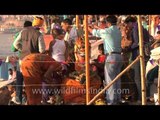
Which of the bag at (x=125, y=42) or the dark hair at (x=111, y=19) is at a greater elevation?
the dark hair at (x=111, y=19)

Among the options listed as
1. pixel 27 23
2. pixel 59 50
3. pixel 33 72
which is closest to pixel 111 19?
pixel 59 50

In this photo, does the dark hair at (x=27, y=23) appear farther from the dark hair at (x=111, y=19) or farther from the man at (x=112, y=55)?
the dark hair at (x=111, y=19)

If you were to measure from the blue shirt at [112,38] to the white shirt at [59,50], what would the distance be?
0.66m

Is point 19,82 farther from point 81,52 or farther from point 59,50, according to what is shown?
point 81,52

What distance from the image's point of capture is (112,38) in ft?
33.2

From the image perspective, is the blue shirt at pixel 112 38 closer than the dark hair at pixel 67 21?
No

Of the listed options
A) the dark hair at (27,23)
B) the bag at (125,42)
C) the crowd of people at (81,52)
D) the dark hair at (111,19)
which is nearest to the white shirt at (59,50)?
the crowd of people at (81,52)

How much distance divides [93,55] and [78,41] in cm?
37

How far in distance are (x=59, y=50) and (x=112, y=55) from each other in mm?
960

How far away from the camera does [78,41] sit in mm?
10102

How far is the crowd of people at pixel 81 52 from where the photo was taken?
10.1 m

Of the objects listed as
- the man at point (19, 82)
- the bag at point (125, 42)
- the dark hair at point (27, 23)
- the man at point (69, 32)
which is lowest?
the man at point (19, 82)
